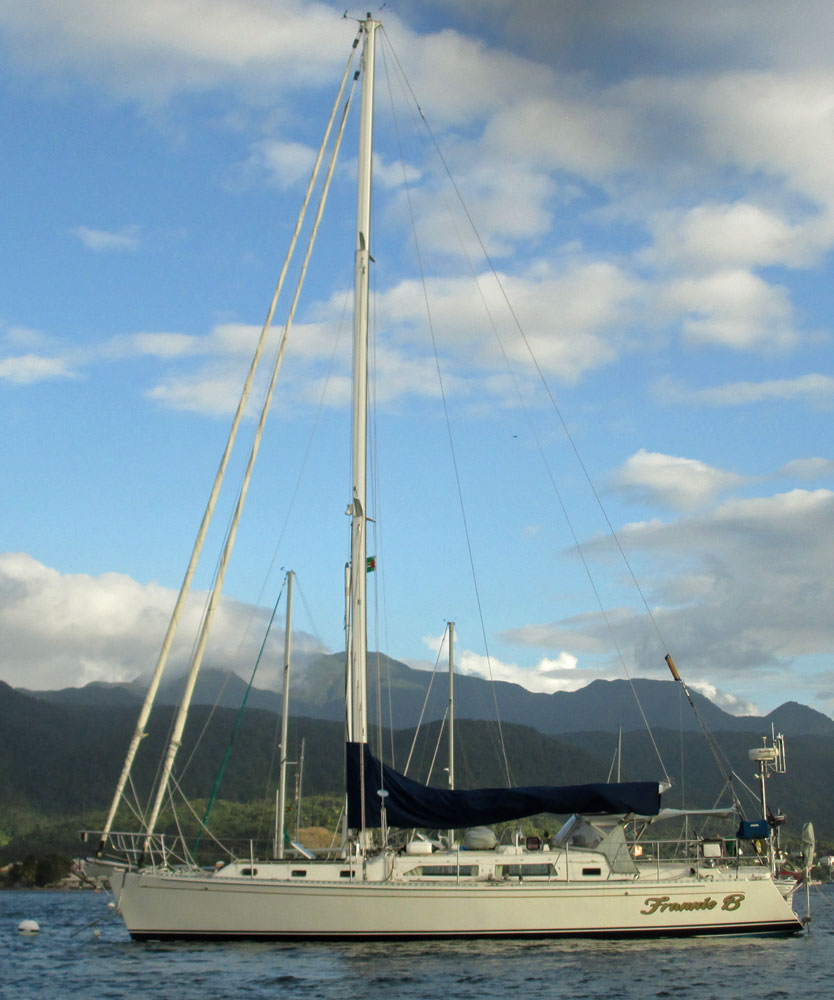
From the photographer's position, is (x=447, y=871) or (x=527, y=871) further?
(x=527, y=871)

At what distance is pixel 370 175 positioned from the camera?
120 ft

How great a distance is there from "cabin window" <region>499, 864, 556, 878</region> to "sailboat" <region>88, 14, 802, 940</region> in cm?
3

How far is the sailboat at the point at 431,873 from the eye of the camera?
1214 inches

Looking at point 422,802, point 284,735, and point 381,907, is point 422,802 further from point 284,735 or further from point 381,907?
point 284,735

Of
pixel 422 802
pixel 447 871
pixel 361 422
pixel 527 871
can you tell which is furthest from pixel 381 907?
pixel 361 422

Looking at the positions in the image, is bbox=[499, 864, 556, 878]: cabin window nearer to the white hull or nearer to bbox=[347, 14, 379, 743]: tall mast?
the white hull

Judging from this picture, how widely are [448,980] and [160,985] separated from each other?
23.0ft

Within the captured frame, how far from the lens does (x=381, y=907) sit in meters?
30.9

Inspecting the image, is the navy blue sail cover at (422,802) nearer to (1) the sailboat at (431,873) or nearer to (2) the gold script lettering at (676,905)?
(1) the sailboat at (431,873)

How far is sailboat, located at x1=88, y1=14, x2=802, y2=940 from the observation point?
30828mm

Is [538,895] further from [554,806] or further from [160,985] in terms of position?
[160,985]

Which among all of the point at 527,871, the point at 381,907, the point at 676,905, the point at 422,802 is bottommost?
the point at 676,905

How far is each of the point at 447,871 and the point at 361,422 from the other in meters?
14.0

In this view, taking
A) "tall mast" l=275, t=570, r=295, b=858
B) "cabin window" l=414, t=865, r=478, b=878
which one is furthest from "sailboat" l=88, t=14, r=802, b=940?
"tall mast" l=275, t=570, r=295, b=858
